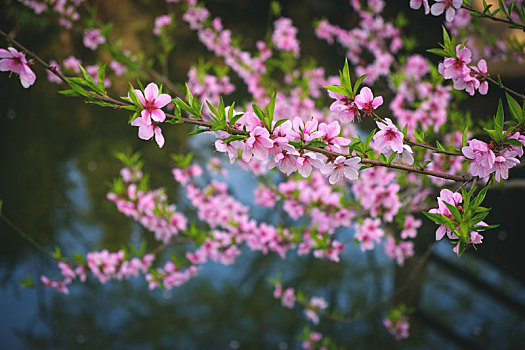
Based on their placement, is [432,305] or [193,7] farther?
[432,305]

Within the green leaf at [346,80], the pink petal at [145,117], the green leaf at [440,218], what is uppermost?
the green leaf at [346,80]

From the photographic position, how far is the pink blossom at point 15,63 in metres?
0.84

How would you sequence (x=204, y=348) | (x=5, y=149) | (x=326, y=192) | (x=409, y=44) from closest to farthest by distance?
(x=326, y=192) → (x=409, y=44) → (x=204, y=348) → (x=5, y=149)

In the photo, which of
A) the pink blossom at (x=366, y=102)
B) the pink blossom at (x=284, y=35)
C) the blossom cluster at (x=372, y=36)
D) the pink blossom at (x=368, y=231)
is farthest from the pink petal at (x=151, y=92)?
the blossom cluster at (x=372, y=36)

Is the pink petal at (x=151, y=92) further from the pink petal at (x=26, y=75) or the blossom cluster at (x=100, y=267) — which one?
the blossom cluster at (x=100, y=267)

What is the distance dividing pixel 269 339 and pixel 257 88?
184 centimetres

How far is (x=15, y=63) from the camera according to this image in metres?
0.87

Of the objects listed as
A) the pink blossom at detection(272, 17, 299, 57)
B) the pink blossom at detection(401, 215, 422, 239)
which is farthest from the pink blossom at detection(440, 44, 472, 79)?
the pink blossom at detection(272, 17, 299, 57)

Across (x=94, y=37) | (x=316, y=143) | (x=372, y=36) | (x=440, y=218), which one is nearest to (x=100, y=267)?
(x=94, y=37)

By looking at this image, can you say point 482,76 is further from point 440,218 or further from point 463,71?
point 440,218

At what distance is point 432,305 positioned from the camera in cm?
309

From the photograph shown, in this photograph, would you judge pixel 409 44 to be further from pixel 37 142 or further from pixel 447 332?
pixel 37 142

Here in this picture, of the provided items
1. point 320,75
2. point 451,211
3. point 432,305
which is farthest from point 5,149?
point 451,211

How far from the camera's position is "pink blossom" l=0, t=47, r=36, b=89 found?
2.77 feet
